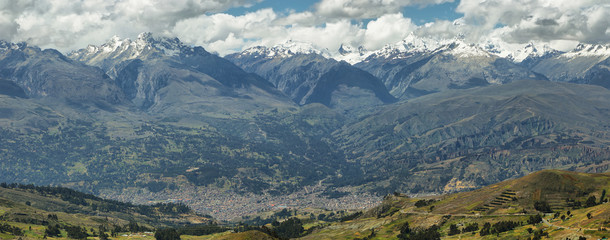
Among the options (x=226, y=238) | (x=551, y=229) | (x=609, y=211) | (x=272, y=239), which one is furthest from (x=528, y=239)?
(x=226, y=238)

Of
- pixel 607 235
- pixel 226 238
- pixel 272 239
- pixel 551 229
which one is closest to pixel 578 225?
pixel 551 229

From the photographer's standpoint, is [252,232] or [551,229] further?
[551,229]

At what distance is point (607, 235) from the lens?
16550cm

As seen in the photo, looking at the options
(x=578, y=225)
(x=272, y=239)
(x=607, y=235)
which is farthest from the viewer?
(x=578, y=225)

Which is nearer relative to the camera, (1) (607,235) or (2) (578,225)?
(1) (607,235)

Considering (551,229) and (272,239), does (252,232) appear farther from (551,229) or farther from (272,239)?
(551,229)

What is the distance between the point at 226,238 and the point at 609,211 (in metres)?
123

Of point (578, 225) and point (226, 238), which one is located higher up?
point (226, 238)

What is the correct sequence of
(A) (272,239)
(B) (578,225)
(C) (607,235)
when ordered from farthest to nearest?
(B) (578,225), (A) (272,239), (C) (607,235)

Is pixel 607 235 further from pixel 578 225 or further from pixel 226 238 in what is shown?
pixel 226 238

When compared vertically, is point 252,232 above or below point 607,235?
above

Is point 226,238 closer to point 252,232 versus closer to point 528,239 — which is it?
point 252,232

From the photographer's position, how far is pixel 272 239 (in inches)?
6973

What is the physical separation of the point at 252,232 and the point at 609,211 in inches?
4528
